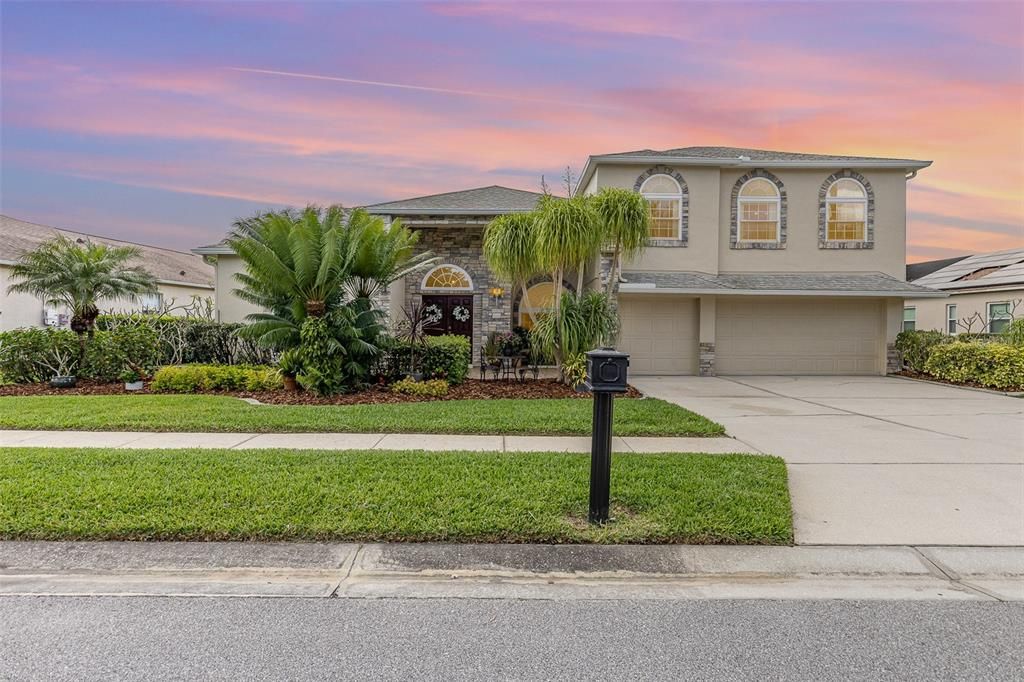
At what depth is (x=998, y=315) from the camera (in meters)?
18.3

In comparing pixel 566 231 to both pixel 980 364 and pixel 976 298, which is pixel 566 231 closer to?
pixel 980 364

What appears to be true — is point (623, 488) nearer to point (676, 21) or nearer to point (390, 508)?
point (390, 508)

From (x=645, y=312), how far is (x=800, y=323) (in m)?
4.61

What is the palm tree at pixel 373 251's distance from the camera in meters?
10.3

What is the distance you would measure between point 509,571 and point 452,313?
1380cm

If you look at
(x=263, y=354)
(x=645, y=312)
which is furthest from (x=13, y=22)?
(x=645, y=312)

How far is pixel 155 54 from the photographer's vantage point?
10.6 m

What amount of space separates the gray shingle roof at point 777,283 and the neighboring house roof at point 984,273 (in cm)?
652

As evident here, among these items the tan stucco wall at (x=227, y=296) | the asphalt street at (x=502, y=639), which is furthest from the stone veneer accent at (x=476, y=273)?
the asphalt street at (x=502, y=639)

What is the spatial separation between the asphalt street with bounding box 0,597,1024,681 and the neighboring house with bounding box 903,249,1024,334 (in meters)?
17.0

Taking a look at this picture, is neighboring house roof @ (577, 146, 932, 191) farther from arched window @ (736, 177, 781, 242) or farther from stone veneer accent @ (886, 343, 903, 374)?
stone veneer accent @ (886, 343, 903, 374)

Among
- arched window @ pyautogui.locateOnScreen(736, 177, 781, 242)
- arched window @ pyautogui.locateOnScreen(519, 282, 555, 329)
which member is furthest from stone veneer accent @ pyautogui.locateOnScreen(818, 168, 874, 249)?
arched window @ pyautogui.locateOnScreen(519, 282, 555, 329)

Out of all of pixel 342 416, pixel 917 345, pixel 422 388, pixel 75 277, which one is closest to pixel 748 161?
pixel 917 345

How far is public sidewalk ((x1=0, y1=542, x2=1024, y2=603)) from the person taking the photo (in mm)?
3258
